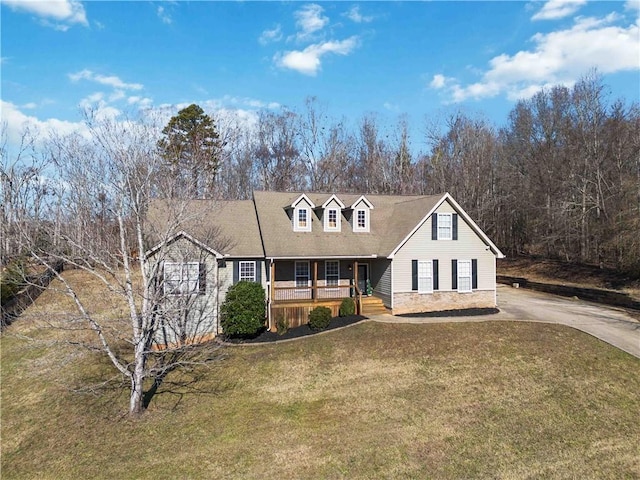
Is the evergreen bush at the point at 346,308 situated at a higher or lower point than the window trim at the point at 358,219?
lower

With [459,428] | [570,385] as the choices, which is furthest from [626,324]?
[459,428]

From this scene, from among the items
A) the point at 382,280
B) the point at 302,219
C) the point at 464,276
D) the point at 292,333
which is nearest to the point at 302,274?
the point at 302,219

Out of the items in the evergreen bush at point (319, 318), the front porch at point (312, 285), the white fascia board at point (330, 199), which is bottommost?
the evergreen bush at point (319, 318)

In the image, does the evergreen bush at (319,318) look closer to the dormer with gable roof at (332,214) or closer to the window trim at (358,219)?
the dormer with gable roof at (332,214)

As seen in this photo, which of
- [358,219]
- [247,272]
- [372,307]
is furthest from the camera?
[358,219]

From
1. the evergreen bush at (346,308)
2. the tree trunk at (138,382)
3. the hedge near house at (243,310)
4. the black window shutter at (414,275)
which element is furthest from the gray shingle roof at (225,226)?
the black window shutter at (414,275)

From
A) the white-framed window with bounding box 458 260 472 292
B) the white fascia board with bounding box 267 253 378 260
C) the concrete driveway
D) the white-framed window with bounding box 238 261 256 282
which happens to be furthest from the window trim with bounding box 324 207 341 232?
the white-framed window with bounding box 458 260 472 292

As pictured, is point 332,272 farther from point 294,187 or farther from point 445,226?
point 294,187
